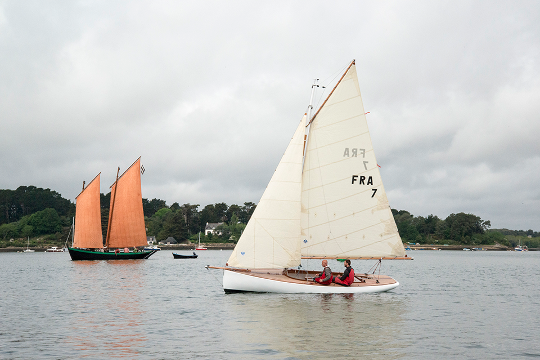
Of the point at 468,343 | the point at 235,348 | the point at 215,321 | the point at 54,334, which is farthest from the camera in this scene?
the point at 215,321

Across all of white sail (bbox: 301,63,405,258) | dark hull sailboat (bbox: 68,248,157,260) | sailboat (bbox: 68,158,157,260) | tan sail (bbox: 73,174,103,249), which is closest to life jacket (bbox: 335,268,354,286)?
white sail (bbox: 301,63,405,258)

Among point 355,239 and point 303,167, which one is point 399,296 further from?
point 303,167

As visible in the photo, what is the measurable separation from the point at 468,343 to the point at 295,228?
1371 cm

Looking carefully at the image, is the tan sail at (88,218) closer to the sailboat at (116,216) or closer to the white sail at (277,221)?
the sailboat at (116,216)

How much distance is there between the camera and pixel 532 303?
36.5 metres

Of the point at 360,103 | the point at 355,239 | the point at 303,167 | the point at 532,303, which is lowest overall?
the point at 532,303

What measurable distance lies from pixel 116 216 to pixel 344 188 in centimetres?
6266

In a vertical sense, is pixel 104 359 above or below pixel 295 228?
below

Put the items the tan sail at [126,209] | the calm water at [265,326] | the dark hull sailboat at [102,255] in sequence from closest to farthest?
the calm water at [265,326] → the tan sail at [126,209] → the dark hull sailboat at [102,255]

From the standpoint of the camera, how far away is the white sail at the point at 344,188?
32.9 m

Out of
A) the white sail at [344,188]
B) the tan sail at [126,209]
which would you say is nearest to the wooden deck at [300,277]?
the white sail at [344,188]

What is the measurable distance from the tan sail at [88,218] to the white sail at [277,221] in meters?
62.8

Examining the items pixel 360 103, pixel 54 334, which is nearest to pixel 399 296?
pixel 360 103

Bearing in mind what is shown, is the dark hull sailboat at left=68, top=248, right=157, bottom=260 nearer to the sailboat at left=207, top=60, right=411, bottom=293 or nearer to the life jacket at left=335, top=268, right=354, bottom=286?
the sailboat at left=207, top=60, right=411, bottom=293
